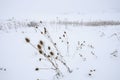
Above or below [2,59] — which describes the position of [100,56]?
above

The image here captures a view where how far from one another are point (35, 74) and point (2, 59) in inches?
51.8

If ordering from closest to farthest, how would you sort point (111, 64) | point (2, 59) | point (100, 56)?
point (111, 64) < point (100, 56) < point (2, 59)

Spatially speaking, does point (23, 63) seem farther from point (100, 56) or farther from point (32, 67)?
point (100, 56)

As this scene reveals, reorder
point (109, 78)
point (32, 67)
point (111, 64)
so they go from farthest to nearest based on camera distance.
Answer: point (32, 67) < point (111, 64) < point (109, 78)

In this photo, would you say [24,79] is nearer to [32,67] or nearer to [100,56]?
[32,67]

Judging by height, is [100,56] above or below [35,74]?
above

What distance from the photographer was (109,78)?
187 cm

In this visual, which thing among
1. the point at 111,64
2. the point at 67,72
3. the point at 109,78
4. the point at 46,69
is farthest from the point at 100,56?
the point at 46,69

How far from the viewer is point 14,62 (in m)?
2.76

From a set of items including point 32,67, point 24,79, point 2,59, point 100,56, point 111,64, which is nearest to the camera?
point 24,79

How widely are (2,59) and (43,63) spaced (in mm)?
1223

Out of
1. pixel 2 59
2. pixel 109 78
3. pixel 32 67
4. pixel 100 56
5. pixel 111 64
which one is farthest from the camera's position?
pixel 2 59

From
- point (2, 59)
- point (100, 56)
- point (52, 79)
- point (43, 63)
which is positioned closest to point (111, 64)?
point (100, 56)

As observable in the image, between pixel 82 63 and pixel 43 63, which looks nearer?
pixel 82 63
